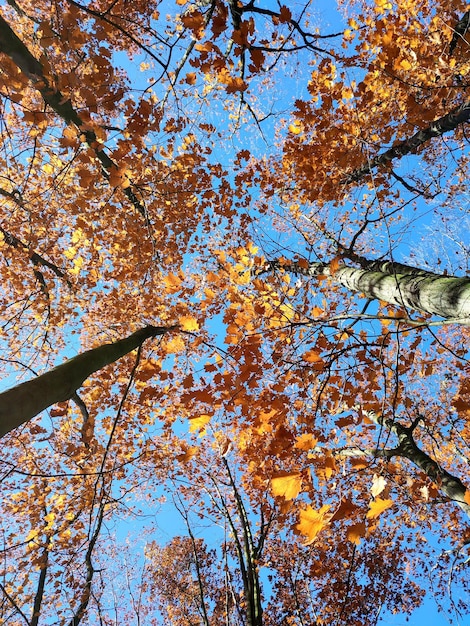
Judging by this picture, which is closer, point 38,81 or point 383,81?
point 38,81

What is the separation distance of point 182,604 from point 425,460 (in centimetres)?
1305

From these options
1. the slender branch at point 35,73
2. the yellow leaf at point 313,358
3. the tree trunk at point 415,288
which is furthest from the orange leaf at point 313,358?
the slender branch at point 35,73

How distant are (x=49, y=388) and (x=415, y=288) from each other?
10.4ft

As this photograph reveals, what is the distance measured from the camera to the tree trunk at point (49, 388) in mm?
1836

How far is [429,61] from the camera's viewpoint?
6809mm

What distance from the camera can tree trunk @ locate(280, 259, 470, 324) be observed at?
2717 millimetres

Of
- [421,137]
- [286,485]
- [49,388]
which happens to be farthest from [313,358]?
[421,137]

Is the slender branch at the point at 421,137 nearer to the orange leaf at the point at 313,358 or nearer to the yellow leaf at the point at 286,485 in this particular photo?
the orange leaf at the point at 313,358

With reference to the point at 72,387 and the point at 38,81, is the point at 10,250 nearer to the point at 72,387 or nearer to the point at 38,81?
the point at 38,81

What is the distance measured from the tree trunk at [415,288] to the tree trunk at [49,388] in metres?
2.23

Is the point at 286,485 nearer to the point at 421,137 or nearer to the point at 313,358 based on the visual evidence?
the point at 313,358

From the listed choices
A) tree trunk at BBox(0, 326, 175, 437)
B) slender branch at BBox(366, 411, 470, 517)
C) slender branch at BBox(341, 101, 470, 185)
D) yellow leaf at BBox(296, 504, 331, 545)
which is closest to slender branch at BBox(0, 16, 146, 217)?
tree trunk at BBox(0, 326, 175, 437)

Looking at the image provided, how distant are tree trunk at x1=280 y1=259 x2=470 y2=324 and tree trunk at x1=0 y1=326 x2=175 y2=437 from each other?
2.23 m

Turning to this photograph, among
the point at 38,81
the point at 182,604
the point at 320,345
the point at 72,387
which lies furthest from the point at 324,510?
the point at 182,604
